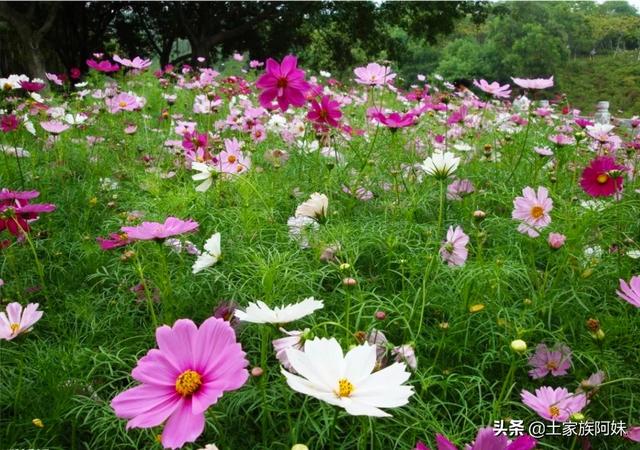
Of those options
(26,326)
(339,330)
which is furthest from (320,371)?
(26,326)

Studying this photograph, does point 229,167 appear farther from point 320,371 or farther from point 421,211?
point 320,371

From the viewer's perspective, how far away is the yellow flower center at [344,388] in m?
0.56

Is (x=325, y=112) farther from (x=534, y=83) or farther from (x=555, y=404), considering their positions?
(x=555, y=404)

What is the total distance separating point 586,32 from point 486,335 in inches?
1267

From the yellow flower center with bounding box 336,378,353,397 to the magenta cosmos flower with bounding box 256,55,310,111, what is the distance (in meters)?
0.91

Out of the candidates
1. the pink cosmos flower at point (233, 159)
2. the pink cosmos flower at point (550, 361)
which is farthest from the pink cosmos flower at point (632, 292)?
the pink cosmos flower at point (233, 159)

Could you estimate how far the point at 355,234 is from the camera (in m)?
1.35

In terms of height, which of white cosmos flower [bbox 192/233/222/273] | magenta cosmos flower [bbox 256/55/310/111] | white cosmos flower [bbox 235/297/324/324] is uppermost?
magenta cosmos flower [bbox 256/55/310/111]

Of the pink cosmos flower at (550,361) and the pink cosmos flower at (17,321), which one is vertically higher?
the pink cosmos flower at (17,321)

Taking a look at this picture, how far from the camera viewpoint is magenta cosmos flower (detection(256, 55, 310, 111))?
1347 millimetres

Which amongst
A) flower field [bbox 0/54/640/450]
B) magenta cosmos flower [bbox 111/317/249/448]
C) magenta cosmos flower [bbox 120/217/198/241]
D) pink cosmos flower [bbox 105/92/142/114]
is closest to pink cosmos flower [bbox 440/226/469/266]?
flower field [bbox 0/54/640/450]

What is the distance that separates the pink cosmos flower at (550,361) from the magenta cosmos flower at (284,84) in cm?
80

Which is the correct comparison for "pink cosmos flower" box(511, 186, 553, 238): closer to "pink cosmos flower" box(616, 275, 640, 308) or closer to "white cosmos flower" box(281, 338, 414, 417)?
"pink cosmos flower" box(616, 275, 640, 308)

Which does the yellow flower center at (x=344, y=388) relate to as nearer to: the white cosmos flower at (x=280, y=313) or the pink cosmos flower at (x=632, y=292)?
the white cosmos flower at (x=280, y=313)
